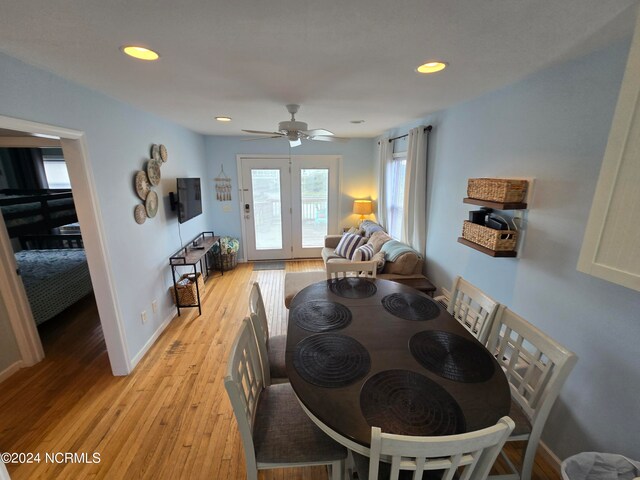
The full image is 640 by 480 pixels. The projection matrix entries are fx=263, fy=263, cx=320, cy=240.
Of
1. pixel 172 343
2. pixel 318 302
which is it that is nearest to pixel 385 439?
pixel 318 302

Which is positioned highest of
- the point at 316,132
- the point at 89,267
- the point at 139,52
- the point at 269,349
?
the point at 139,52

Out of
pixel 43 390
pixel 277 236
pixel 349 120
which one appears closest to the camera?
pixel 43 390

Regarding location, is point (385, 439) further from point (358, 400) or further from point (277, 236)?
point (277, 236)

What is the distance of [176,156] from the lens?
3.43 meters

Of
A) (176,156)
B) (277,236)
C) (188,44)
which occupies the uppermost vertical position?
(188,44)

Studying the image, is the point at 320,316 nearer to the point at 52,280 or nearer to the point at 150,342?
the point at 150,342

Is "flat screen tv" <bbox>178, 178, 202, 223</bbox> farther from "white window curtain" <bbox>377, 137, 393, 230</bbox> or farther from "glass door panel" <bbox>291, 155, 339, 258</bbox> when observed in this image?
"white window curtain" <bbox>377, 137, 393, 230</bbox>

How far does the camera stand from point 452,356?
4.31 ft

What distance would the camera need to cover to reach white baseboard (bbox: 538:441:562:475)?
1509mm

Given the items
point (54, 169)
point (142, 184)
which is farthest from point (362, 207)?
point (54, 169)

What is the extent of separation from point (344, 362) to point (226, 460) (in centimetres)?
104

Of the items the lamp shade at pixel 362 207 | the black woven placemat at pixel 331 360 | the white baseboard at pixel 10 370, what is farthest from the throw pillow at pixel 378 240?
the white baseboard at pixel 10 370

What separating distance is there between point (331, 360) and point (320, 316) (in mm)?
419

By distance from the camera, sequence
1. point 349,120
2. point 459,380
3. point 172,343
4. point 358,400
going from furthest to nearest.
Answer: point 349,120 → point 172,343 → point 459,380 → point 358,400
